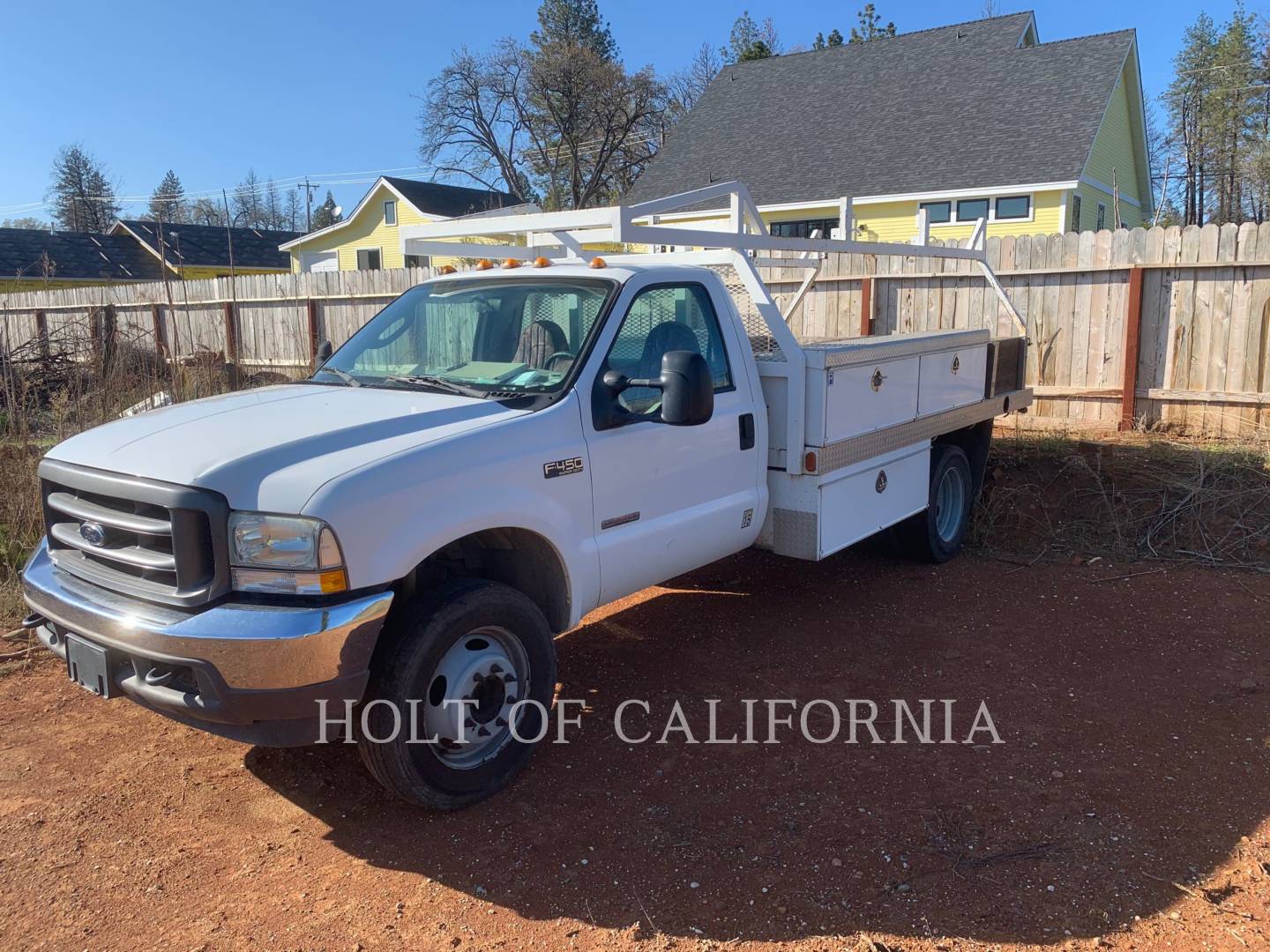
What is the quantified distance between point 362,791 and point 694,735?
1.48 m

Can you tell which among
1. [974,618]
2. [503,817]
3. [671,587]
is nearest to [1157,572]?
[974,618]

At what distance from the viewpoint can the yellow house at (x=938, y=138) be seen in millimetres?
22859

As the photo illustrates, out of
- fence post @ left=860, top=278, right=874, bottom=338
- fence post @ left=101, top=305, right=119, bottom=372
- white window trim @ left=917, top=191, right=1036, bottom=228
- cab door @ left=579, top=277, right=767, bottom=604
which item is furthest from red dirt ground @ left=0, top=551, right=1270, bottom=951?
white window trim @ left=917, top=191, right=1036, bottom=228

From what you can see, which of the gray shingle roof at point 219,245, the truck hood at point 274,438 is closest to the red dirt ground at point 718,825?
the truck hood at point 274,438

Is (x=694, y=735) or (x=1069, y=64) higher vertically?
(x=1069, y=64)

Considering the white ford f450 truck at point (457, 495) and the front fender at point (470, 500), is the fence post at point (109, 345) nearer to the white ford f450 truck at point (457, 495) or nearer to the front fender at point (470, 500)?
the white ford f450 truck at point (457, 495)

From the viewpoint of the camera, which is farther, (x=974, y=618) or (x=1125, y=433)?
(x=1125, y=433)

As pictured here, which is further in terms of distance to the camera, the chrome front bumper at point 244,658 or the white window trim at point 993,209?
the white window trim at point 993,209

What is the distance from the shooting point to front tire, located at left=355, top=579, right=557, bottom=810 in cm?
352

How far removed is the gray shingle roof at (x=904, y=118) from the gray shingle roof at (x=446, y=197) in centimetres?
1057

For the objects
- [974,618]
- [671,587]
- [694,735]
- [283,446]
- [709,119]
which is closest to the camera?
[283,446]

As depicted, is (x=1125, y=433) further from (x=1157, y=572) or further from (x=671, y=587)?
(x=671, y=587)

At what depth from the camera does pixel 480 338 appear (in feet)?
15.6

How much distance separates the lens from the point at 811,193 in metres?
24.7
